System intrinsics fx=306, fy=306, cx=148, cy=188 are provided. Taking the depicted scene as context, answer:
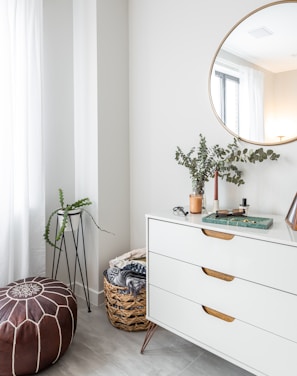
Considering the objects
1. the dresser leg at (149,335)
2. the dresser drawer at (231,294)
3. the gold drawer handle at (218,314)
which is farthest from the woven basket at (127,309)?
the gold drawer handle at (218,314)

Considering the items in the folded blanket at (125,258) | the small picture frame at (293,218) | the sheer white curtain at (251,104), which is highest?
the sheer white curtain at (251,104)

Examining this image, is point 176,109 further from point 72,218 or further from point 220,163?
point 72,218

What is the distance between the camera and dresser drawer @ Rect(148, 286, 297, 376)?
1216mm

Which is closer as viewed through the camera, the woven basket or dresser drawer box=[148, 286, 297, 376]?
dresser drawer box=[148, 286, 297, 376]

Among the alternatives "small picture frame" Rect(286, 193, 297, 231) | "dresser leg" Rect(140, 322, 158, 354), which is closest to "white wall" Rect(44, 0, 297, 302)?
"small picture frame" Rect(286, 193, 297, 231)

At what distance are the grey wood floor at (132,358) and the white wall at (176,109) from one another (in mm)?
765

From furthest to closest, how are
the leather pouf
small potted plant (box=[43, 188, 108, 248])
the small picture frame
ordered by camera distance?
1. small potted plant (box=[43, 188, 108, 248])
2. the leather pouf
3. the small picture frame

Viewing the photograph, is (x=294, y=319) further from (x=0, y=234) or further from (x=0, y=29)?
(x=0, y=29)

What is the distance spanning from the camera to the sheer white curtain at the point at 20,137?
194 centimetres

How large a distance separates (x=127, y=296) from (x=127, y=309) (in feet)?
0.30

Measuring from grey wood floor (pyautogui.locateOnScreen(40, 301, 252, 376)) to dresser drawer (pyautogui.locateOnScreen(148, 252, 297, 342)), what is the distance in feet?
1.33

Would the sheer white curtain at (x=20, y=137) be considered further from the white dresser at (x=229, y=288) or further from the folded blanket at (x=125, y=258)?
the white dresser at (x=229, y=288)

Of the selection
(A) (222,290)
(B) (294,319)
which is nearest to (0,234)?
(A) (222,290)

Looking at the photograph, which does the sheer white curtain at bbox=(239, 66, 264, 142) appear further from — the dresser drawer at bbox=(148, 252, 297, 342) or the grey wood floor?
the grey wood floor
